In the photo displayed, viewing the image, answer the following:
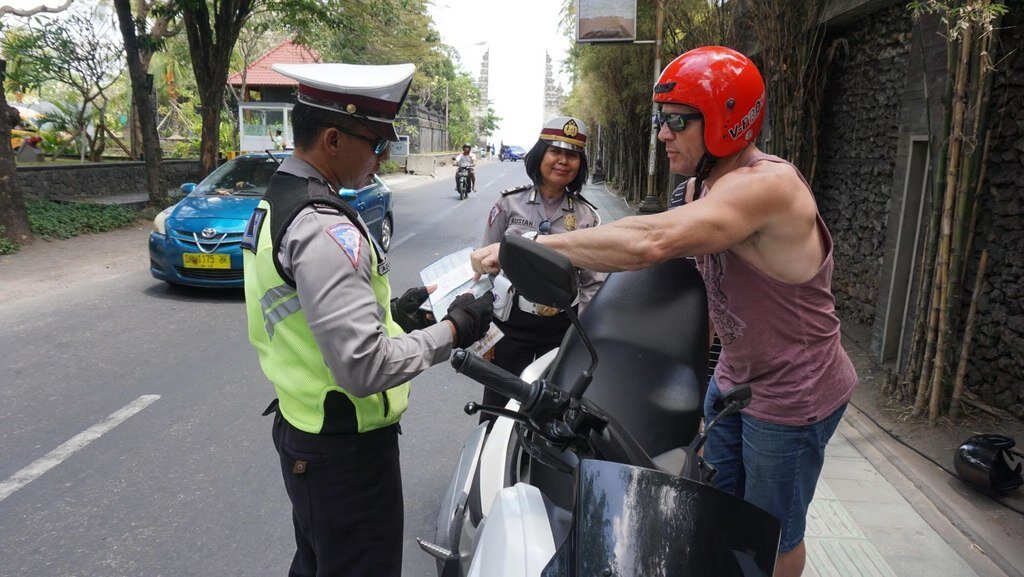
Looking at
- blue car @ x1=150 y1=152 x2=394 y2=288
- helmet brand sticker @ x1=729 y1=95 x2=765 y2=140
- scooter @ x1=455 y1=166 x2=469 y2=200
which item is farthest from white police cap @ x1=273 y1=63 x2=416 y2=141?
scooter @ x1=455 y1=166 x2=469 y2=200

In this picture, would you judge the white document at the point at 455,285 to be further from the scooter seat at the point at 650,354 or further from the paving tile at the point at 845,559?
the paving tile at the point at 845,559

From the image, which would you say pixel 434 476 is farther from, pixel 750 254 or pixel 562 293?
pixel 562 293

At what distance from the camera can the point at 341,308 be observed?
1.64 metres

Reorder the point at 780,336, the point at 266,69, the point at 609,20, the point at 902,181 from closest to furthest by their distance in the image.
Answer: the point at 780,336 < the point at 902,181 < the point at 609,20 < the point at 266,69

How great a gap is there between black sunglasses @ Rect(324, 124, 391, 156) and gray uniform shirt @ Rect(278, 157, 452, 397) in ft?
0.84

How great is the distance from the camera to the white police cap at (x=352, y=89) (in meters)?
1.80

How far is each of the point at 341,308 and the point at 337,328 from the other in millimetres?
46

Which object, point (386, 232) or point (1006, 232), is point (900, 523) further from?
point (386, 232)

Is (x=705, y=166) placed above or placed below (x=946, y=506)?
above

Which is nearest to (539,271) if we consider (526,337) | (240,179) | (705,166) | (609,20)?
(705,166)

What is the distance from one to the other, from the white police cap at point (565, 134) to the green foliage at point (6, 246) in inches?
360

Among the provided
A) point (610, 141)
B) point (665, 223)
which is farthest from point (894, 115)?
point (610, 141)

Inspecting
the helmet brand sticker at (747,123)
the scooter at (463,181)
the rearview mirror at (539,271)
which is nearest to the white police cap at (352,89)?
the rearview mirror at (539,271)

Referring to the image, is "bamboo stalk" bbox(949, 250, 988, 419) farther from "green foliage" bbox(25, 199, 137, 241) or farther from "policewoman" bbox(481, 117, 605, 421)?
"green foliage" bbox(25, 199, 137, 241)
